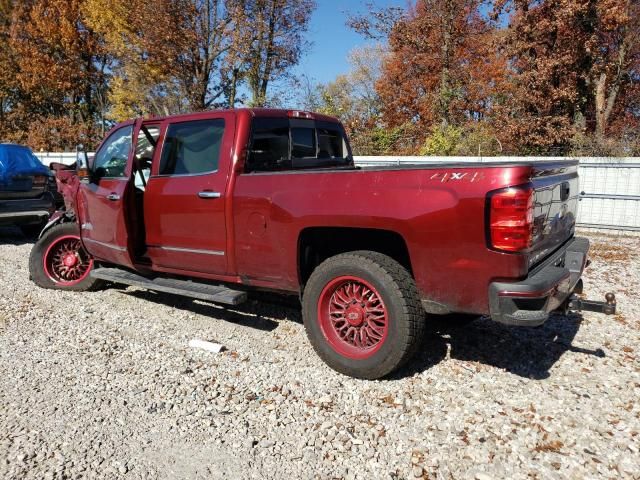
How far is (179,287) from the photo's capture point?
464 centimetres

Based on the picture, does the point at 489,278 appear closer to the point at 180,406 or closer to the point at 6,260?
the point at 180,406

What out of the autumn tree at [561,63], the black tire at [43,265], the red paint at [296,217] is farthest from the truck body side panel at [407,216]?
the autumn tree at [561,63]

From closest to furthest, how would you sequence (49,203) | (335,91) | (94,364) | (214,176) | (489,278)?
Result: (489,278), (94,364), (214,176), (49,203), (335,91)

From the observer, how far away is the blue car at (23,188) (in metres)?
8.50

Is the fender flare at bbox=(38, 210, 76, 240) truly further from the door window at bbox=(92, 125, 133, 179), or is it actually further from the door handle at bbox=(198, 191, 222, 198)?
the door handle at bbox=(198, 191, 222, 198)

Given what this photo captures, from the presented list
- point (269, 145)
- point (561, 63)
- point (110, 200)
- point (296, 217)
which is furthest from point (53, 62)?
point (296, 217)

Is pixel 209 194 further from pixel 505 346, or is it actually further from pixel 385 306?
pixel 505 346

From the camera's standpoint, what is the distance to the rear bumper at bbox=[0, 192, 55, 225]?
8469 millimetres

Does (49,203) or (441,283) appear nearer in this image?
(441,283)

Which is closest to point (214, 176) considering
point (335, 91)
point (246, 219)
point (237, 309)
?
point (246, 219)

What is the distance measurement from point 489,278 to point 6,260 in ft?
24.5

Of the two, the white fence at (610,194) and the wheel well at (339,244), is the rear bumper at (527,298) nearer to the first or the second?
the wheel well at (339,244)

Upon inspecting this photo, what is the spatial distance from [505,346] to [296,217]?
7.25 feet

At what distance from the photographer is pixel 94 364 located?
3.91m
